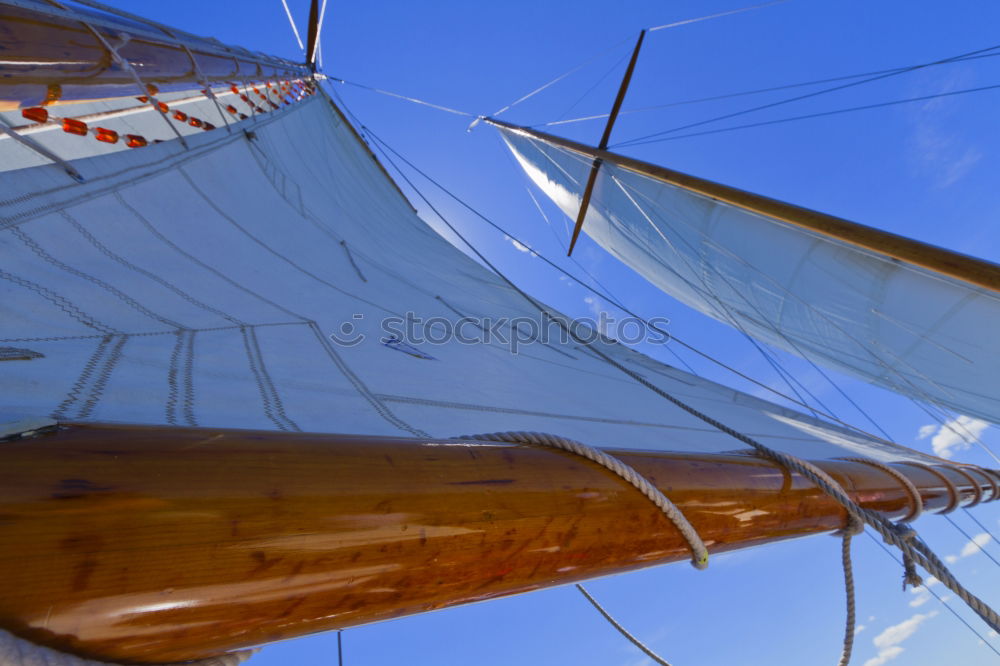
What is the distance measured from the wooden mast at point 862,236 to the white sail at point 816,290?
0.11ft

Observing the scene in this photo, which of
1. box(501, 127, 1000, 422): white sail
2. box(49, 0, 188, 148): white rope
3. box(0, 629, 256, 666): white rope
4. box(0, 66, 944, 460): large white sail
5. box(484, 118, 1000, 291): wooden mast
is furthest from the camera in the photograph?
box(501, 127, 1000, 422): white sail

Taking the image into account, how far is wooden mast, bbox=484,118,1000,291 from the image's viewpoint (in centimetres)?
327

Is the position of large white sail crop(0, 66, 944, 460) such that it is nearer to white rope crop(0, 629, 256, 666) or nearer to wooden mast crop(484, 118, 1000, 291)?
white rope crop(0, 629, 256, 666)

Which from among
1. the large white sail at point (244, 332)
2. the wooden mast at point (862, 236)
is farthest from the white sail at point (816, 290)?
the large white sail at point (244, 332)

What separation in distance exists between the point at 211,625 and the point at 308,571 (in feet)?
0.31

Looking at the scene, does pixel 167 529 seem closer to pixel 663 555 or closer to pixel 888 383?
pixel 663 555

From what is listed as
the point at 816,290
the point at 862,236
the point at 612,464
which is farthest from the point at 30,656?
the point at 816,290

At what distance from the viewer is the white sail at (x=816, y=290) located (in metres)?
4.46

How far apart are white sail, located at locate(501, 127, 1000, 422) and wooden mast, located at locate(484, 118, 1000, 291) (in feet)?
0.11

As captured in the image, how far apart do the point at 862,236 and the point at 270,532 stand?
4753 mm

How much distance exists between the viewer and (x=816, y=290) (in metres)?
5.86

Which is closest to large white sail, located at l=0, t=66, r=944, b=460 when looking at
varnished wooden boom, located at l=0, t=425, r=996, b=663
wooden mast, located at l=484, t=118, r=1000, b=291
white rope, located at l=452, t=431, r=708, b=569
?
varnished wooden boom, located at l=0, t=425, r=996, b=663

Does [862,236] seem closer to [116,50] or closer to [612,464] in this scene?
[612,464]

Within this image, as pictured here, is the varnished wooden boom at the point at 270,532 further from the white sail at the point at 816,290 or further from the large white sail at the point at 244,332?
the white sail at the point at 816,290
